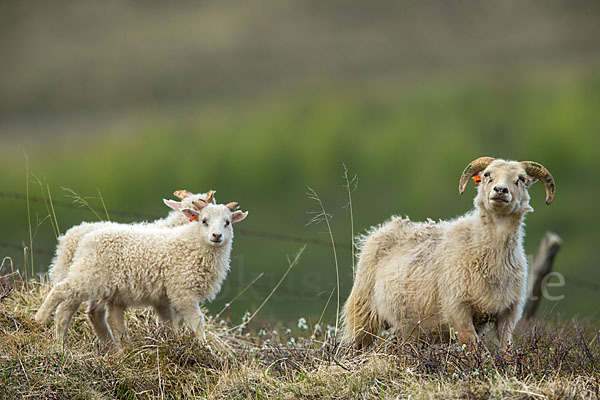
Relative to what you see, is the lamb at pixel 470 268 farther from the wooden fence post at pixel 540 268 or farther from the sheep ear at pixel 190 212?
the wooden fence post at pixel 540 268

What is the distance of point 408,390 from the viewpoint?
5918 mm

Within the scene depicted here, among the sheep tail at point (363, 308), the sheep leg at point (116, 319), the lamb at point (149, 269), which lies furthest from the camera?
the sheep tail at point (363, 308)

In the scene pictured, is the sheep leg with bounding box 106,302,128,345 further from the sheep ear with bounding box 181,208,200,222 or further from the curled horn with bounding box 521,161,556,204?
the curled horn with bounding box 521,161,556,204

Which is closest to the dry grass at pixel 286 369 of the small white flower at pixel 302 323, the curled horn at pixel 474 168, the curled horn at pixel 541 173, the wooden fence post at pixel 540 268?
the small white flower at pixel 302 323

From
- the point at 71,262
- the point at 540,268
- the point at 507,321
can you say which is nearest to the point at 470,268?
the point at 507,321

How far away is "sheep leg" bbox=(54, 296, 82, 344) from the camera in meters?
7.20

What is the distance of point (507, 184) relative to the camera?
23.2 feet

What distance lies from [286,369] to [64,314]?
76.1 inches

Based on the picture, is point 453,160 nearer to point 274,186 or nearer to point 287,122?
point 274,186

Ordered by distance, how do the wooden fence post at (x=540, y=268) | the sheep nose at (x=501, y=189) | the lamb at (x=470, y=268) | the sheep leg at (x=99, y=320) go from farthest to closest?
the wooden fence post at (x=540, y=268) → the sheep leg at (x=99, y=320) → the lamb at (x=470, y=268) → the sheep nose at (x=501, y=189)

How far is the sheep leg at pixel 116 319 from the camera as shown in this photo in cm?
763

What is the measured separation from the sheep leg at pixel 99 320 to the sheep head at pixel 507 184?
10.6 feet

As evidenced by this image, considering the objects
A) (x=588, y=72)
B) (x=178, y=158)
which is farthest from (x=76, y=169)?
(x=588, y=72)

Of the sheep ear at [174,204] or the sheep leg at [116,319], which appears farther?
the sheep ear at [174,204]
